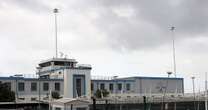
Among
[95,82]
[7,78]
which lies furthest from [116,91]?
[7,78]

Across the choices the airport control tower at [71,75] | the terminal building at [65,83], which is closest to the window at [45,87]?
the terminal building at [65,83]

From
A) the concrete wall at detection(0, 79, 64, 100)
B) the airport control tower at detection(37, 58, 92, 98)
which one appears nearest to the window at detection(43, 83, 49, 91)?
the concrete wall at detection(0, 79, 64, 100)

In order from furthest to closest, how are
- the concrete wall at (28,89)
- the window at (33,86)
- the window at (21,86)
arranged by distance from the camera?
the window at (33,86) < the window at (21,86) < the concrete wall at (28,89)

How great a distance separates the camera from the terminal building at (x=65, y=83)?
93938 mm

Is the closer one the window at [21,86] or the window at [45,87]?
the window at [21,86]

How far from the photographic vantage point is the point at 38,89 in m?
95.6

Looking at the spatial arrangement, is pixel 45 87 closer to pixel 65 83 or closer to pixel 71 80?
pixel 65 83

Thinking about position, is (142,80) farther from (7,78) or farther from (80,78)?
(7,78)

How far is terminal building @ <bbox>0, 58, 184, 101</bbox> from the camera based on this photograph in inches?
3698

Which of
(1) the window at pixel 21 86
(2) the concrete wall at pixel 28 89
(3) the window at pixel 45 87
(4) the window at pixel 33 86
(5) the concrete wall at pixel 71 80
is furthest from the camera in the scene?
(5) the concrete wall at pixel 71 80

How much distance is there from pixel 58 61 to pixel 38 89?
10.2 metres

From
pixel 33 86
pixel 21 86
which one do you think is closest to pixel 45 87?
pixel 33 86

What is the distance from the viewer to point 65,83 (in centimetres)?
9781

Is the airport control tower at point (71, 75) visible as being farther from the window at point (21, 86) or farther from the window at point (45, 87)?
the window at point (21, 86)
